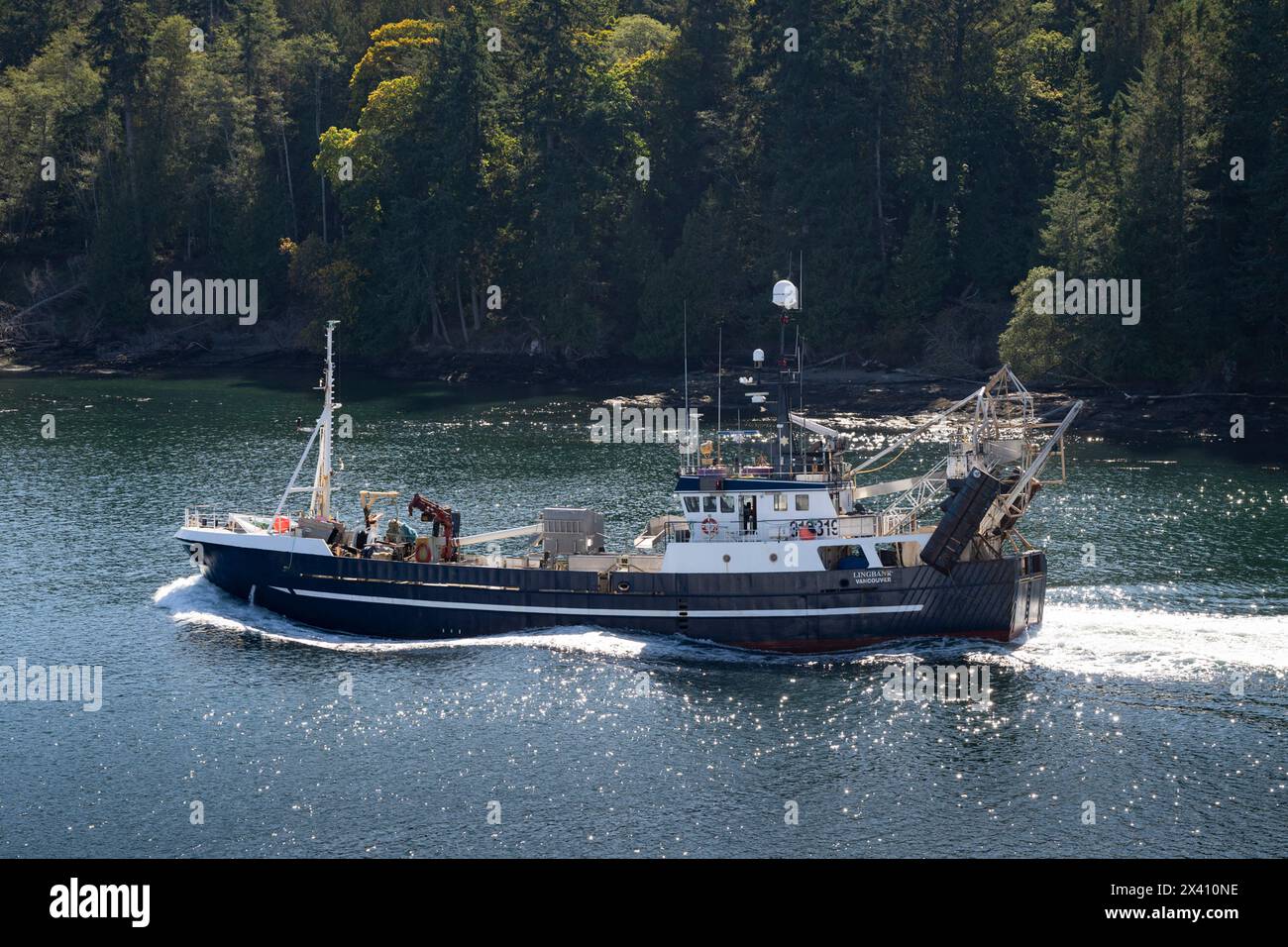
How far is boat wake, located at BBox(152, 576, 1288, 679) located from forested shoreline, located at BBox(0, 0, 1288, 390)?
45495 millimetres

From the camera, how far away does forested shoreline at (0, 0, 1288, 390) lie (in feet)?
317

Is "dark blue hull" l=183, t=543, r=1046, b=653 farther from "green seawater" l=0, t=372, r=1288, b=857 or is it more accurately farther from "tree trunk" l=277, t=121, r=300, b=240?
"tree trunk" l=277, t=121, r=300, b=240

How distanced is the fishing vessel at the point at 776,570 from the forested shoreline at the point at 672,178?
4663 cm

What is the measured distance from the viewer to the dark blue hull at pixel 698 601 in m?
53.4

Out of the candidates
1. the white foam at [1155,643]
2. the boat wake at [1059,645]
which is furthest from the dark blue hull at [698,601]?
the white foam at [1155,643]

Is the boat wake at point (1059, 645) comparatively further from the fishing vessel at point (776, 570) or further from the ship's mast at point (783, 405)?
the ship's mast at point (783, 405)

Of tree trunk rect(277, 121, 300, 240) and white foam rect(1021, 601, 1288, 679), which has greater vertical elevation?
tree trunk rect(277, 121, 300, 240)

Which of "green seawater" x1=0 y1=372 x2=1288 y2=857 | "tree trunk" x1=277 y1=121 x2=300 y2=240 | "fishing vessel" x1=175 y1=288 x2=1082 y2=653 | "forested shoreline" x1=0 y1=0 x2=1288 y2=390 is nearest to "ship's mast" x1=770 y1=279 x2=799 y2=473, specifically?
"fishing vessel" x1=175 y1=288 x2=1082 y2=653

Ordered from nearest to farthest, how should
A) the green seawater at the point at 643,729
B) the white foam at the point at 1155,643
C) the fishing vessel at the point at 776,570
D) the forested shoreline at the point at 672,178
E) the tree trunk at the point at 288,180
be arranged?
the green seawater at the point at 643,729 → the white foam at the point at 1155,643 → the fishing vessel at the point at 776,570 → the forested shoreline at the point at 672,178 → the tree trunk at the point at 288,180

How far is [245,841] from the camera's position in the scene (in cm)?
4044

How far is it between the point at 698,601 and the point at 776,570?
295cm

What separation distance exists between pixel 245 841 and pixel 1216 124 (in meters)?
77.7

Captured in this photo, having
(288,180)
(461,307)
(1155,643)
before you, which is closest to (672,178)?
(461,307)

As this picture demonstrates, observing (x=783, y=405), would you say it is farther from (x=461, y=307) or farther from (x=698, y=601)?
(x=461, y=307)
